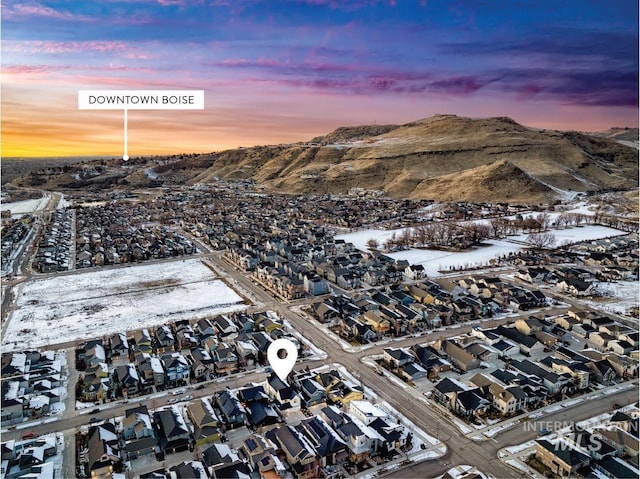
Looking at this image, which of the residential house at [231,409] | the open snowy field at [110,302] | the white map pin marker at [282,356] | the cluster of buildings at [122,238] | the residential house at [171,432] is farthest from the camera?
the cluster of buildings at [122,238]

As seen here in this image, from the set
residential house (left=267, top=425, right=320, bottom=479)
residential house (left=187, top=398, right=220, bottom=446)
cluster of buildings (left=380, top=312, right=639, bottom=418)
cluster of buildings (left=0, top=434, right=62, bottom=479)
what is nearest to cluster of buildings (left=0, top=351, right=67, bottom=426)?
cluster of buildings (left=0, top=434, right=62, bottom=479)

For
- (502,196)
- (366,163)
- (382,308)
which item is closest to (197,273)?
(382,308)

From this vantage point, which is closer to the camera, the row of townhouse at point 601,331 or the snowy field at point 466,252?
the row of townhouse at point 601,331

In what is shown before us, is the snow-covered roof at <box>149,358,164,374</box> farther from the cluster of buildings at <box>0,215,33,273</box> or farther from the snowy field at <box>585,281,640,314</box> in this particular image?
the snowy field at <box>585,281,640,314</box>

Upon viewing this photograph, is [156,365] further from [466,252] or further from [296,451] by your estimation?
[466,252]

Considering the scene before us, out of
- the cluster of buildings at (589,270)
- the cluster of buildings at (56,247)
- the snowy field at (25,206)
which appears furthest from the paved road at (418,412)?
the snowy field at (25,206)

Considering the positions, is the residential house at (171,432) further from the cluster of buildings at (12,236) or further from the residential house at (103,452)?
the cluster of buildings at (12,236)

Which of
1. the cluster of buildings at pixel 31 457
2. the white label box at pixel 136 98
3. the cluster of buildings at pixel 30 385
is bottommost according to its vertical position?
the cluster of buildings at pixel 31 457

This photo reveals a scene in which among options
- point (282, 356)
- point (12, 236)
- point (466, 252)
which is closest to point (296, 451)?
point (282, 356)
